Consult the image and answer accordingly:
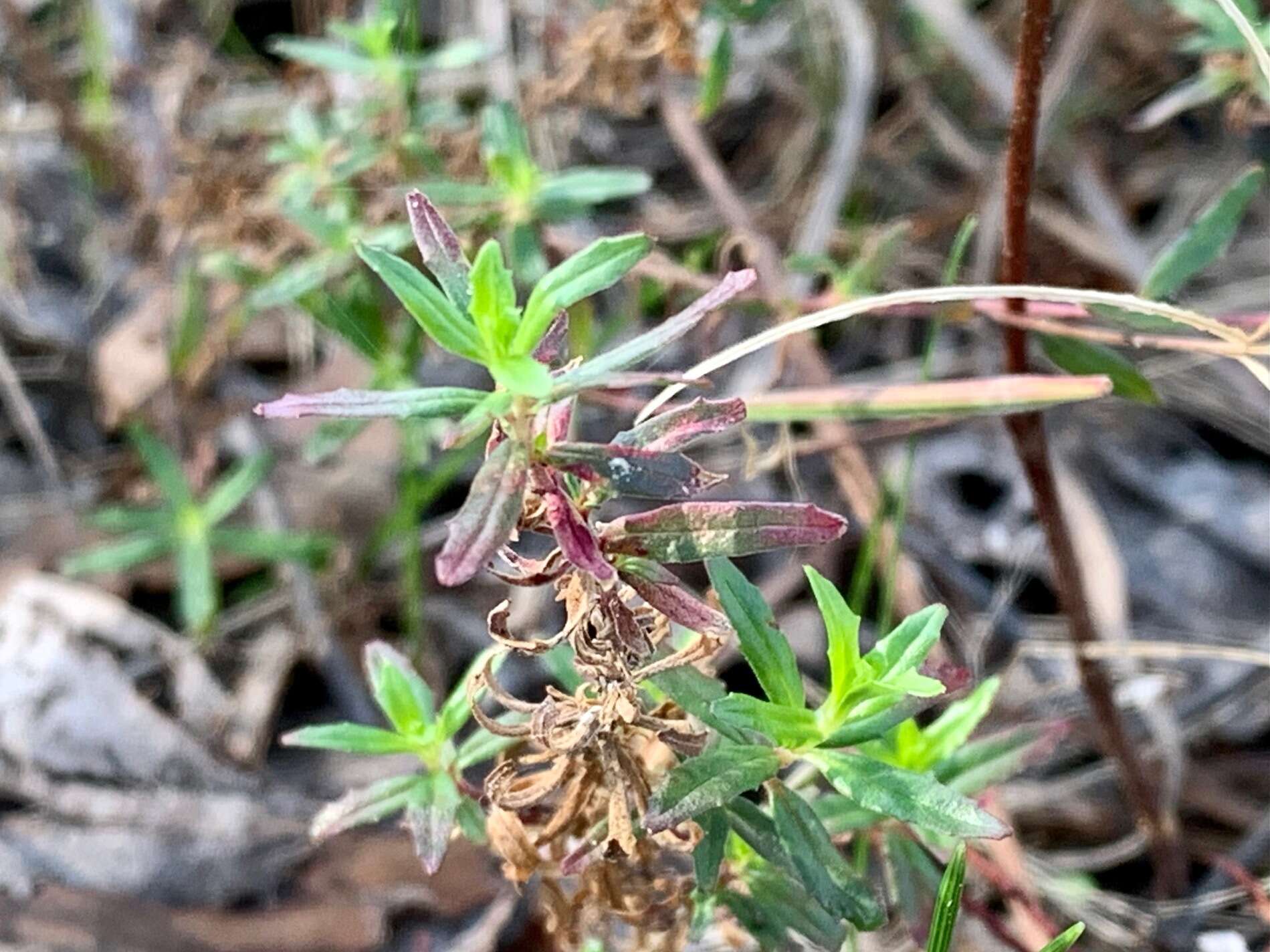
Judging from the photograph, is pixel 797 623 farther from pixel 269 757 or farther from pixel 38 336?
pixel 38 336

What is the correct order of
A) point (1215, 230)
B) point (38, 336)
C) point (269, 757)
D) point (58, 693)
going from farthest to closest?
point (38, 336) < point (269, 757) < point (58, 693) < point (1215, 230)

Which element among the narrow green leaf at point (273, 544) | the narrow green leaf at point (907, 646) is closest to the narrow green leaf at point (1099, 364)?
the narrow green leaf at point (907, 646)

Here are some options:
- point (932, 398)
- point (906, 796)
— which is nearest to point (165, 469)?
point (932, 398)

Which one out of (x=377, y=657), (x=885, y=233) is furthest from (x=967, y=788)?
(x=885, y=233)

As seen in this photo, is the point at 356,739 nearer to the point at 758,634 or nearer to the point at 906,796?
the point at 758,634

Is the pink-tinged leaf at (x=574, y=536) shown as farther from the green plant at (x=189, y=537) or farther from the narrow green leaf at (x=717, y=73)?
the green plant at (x=189, y=537)
